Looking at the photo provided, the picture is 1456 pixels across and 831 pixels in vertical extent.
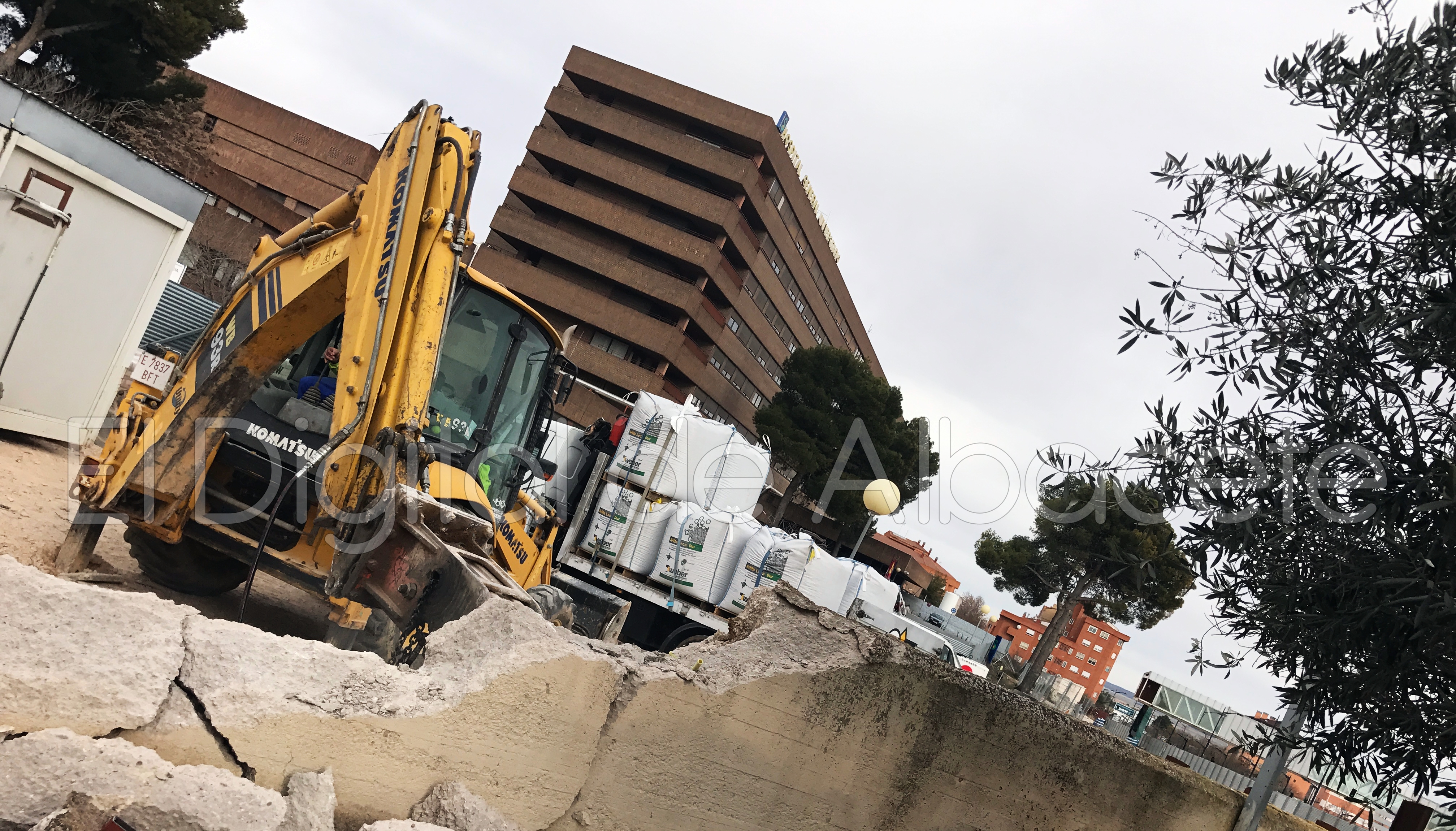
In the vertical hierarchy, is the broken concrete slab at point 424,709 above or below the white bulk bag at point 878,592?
below

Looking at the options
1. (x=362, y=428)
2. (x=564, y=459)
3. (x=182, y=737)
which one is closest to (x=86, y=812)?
(x=182, y=737)

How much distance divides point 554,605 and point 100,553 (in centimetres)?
462

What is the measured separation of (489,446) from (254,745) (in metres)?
3.71

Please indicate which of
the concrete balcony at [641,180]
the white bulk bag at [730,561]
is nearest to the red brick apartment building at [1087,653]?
the concrete balcony at [641,180]

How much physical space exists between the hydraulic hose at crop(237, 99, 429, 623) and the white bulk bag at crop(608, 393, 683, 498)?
565 cm

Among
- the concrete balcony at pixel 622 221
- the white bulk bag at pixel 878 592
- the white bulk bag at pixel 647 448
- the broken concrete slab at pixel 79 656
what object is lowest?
the broken concrete slab at pixel 79 656

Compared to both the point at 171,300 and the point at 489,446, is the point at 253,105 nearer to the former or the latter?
the point at 171,300

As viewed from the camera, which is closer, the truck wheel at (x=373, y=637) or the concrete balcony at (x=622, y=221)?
the truck wheel at (x=373, y=637)

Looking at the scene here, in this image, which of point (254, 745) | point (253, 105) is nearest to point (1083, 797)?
point (254, 745)

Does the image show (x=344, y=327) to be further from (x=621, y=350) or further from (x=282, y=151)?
(x=282, y=151)

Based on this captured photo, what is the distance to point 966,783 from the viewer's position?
4.34 metres

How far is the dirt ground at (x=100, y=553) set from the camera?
643cm

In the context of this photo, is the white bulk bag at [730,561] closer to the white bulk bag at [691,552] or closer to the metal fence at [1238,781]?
the white bulk bag at [691,552]

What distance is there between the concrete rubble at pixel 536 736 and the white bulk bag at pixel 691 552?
653 cm
